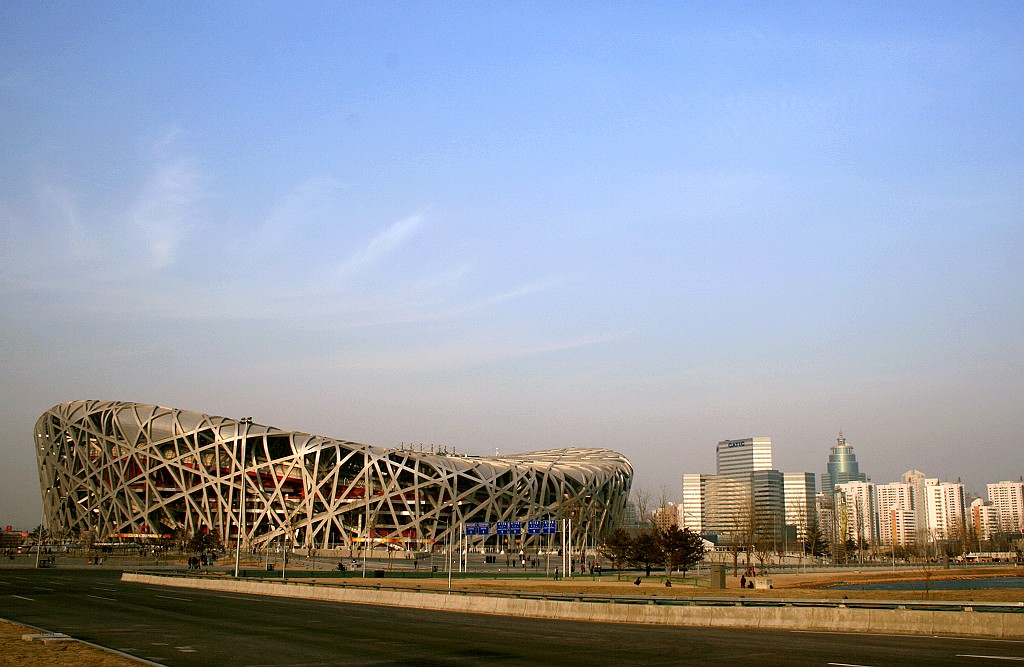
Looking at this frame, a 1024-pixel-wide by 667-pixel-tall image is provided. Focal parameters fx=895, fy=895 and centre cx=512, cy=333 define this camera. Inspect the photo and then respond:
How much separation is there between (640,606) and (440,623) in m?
6.41

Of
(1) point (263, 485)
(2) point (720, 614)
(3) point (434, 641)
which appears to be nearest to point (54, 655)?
(3) point (434, 641)

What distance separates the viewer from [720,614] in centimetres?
2689

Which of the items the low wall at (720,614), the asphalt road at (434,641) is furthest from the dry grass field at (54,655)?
the low wall at (720,614)

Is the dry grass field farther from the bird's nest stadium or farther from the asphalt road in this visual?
the bird's nest stadium

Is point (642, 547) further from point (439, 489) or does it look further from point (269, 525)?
point (269, 525)

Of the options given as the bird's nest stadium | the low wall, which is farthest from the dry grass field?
the bird's nest stadium

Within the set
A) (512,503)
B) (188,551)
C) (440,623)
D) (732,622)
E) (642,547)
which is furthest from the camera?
(512,503)

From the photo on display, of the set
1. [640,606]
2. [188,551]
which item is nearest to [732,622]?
[640,606]

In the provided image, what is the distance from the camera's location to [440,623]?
28.5 meters

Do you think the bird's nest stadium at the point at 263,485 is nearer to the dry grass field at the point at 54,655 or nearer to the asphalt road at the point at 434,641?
the asphalt road at the point at 434,641

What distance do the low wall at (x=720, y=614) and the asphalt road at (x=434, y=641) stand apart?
33.2 inches

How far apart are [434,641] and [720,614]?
9.41 metres

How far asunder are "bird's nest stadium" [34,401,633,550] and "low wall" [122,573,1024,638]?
66.9 metres

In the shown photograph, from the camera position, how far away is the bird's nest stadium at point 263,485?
10981 centimetres
